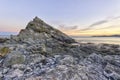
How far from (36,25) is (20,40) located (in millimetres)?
3603

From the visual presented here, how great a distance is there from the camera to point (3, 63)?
10602mm

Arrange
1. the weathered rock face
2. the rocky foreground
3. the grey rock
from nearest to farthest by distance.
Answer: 1. the rocky foreground
2. the grey rock
3. the weathered rock face

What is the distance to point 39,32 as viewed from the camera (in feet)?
61.4

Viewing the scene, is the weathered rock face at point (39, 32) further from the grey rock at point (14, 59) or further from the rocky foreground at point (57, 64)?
the grey rock at point (14, 59)

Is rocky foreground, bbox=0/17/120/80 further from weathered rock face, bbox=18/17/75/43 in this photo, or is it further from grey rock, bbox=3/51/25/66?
weathered rock face, bbox=18/17/75/43

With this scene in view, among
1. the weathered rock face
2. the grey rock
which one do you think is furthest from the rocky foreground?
the weathered rock face

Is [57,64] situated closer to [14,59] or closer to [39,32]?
[14,59]

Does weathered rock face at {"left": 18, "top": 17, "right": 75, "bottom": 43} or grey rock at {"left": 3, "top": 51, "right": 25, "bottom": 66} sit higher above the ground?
weathered rock face at {"left": 18, "top": 17, "right": 75, "bottom": 43}

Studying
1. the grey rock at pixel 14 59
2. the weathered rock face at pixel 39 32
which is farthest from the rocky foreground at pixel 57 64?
the weathered rock face at pixel 39 32

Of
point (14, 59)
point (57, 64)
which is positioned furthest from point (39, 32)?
point (57, 64)

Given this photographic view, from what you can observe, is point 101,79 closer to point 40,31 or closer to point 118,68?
point 118,68

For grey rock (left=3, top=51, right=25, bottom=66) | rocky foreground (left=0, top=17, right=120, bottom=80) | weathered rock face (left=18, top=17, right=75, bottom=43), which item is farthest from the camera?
weathered rock face (left=18, top=17, right=75, bottom=43)

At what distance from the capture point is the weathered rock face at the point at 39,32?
1744cm

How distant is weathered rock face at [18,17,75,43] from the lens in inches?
687
